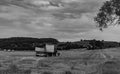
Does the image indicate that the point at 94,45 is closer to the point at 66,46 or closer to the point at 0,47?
the point at 66,46

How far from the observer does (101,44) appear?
129250mm

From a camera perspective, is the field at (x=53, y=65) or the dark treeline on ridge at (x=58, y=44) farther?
the dark treeline on ridge at (x=58, y=44)

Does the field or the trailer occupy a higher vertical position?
the field

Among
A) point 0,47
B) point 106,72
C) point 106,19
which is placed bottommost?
point 0,47

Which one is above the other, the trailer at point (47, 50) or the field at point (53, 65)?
the field at point (53, 65)

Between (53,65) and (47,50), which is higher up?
(53,65)

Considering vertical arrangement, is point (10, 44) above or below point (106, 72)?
below

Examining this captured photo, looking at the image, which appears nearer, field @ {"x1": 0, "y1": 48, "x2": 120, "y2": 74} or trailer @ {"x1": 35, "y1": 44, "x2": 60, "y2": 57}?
field @ {"x1": 0, "y1": 48, "x2": 120, "y2": 74}

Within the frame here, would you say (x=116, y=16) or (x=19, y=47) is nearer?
(x=116, y=16)

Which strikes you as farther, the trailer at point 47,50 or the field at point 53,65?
the trailer at point 47,50

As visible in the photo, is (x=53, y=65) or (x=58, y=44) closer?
(x=53, y=65)

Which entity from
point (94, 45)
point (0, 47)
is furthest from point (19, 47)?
point (94, 45)

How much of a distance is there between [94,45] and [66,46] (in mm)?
22552

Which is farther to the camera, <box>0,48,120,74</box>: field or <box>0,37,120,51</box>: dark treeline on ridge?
<box>0,37,120,51</box>: dark treeline on ridge
